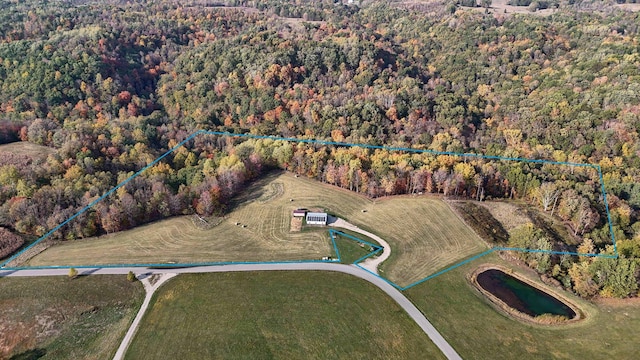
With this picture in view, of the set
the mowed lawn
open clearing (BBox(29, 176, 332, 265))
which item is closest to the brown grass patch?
open clearing (BBox(29, 176, 332, 265))

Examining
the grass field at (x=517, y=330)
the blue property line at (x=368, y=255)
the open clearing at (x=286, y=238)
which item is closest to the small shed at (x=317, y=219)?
the open clearing at (x=286, y=238)

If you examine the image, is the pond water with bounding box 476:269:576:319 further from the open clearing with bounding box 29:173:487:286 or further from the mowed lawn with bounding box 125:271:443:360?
the mowed lawn with bounding box 125:271:443:360

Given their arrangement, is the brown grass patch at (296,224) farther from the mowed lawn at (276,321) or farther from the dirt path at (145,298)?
the dirt path at (145,298)

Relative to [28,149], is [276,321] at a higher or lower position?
lower

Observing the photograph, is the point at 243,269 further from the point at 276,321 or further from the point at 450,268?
the point at 450,268

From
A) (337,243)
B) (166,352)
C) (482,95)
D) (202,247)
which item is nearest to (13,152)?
(202,247)

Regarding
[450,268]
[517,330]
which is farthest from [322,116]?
[517,330]

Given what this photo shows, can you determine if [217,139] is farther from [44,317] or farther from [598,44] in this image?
[598,44]
